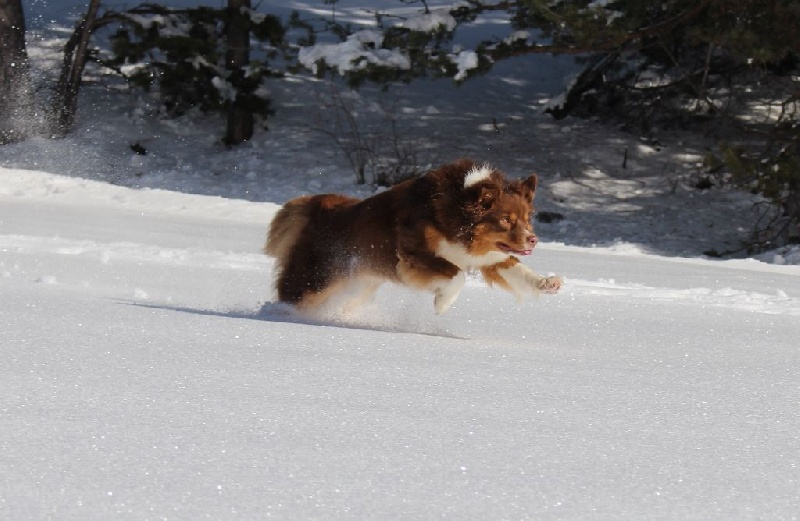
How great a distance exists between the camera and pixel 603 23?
12398 millimetres

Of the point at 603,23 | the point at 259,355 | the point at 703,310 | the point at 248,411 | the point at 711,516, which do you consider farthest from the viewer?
the point at 603,23

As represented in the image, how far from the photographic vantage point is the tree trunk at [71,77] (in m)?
15.9

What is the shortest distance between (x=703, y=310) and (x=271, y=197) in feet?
29.9

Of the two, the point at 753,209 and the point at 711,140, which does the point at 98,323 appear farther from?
the point at 711,140

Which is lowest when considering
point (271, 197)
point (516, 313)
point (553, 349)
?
point (271, 197)

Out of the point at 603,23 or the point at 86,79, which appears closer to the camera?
the point at 603,23

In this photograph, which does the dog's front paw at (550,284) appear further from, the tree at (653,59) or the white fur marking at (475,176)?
the tree at (653,59)

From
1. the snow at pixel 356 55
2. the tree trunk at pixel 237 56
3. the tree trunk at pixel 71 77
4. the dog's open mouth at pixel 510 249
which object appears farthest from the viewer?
the tree trunk at pixel 71 77

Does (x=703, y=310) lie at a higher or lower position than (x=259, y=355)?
lower

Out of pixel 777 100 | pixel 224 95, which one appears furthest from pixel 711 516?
pixel 777 100

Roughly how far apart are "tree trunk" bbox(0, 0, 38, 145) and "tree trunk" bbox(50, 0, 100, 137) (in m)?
0.46

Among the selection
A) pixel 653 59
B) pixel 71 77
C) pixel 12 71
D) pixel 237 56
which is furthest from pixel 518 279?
pixel 71 77

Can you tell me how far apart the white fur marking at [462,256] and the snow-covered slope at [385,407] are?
0.33m

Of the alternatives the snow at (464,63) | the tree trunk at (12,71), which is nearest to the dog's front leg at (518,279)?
the snow at (464,63)
